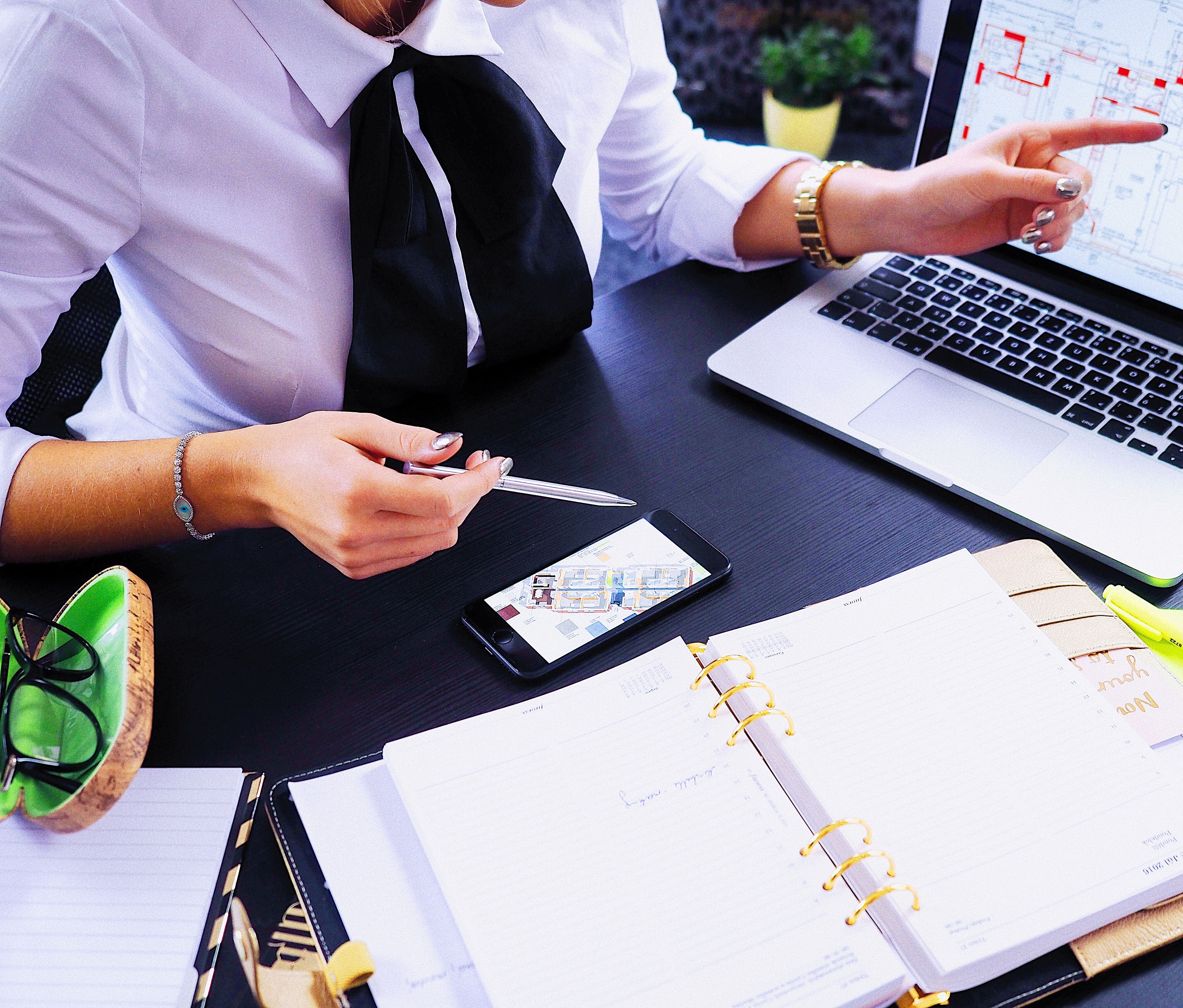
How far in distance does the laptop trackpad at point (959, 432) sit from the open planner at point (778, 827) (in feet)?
0.54

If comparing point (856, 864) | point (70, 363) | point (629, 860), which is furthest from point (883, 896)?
point (70, 363)

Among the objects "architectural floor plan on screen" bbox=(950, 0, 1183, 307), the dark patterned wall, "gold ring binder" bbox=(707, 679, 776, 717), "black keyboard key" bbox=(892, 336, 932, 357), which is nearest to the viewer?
"gold ring binder" bbox=(707, 679, 776, 717)

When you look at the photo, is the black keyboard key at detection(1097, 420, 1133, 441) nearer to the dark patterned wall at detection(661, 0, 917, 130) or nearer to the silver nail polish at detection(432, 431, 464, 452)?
the silver nail polish at detection(432, 431, 464, 452)

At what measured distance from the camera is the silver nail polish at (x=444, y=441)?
672mm

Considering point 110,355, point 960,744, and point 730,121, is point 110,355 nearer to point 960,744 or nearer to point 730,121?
point 960,744

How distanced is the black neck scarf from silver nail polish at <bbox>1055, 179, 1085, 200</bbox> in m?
0.41

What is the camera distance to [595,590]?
0.72 meters

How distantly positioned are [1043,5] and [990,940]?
29.4 inches

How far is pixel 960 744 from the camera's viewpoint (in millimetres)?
577

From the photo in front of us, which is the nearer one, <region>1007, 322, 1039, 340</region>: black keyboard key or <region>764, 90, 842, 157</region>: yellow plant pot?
<region>1007, 322, 1039, 340</region>: black keyboard key

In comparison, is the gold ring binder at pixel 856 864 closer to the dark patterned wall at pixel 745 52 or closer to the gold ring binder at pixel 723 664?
the gold ring binder at pixel 723 664

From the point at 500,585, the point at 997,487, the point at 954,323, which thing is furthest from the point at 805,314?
the point at 500,585

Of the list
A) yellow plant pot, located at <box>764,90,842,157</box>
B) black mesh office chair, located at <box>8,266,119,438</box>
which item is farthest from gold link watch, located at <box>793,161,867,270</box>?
yellow plant pot, located at <box>764,90,842,157</box>

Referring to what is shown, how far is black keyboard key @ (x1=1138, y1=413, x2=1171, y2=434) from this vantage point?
793 mm
